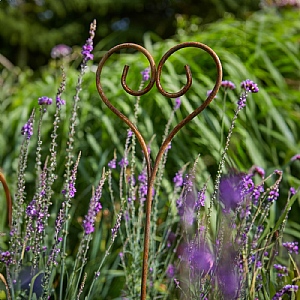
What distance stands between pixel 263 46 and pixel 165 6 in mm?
6098

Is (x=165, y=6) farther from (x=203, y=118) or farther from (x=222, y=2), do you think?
(x=203, y=118)

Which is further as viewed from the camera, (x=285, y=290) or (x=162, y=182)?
(x=162, y=182)

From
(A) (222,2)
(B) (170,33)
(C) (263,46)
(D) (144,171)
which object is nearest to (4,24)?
(B) (170,33)

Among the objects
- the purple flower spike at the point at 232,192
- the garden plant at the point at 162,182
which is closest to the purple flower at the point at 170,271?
the garden plant at the point at 162,182

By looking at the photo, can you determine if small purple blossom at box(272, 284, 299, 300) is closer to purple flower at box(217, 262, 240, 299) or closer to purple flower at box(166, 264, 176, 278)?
purple flower at box(217, 262, 240, 299)

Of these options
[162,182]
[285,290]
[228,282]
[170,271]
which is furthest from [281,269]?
[162,182]

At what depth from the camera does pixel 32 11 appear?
25.9ft

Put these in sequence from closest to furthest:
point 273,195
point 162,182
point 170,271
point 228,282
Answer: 1. point 228,282
2. point 273,195
3. point 170,271
4. point 162,182

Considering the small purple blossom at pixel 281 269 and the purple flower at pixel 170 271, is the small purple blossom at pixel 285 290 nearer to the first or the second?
the small purple blossom at pixel 281 269

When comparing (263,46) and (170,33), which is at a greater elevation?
(170,33)

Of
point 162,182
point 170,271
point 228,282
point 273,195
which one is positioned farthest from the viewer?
point 162,182

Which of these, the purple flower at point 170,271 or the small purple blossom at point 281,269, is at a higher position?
the small purple blossom at point 281,269

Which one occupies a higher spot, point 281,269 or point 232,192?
point 232,192

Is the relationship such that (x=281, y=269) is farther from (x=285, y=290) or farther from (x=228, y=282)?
(x=228, y=282)
